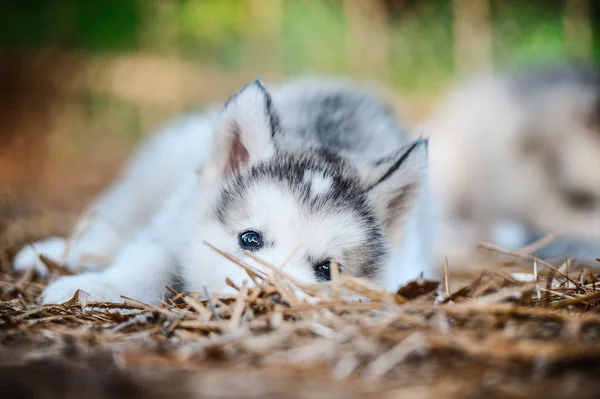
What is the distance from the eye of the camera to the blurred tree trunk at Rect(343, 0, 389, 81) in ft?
26.9

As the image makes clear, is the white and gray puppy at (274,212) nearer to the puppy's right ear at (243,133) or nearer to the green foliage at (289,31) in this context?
the puppy's right ear at (243,133)

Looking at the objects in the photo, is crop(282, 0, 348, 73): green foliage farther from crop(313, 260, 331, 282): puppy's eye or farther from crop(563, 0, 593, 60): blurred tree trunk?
crop(313, 260, 331, 282): puppy's eye

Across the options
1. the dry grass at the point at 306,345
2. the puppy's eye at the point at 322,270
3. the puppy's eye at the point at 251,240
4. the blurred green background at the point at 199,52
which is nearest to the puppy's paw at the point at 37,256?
A: the dry grass at the point at 306,345

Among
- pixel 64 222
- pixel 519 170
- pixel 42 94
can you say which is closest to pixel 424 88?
pixel 519 170

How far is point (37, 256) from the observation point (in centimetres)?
260

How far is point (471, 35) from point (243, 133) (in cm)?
727

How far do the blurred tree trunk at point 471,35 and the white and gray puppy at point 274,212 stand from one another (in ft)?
20.8

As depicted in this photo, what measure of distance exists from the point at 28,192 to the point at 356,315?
4094mm

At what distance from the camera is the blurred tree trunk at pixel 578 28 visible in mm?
8555

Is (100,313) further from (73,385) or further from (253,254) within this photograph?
(73,385)

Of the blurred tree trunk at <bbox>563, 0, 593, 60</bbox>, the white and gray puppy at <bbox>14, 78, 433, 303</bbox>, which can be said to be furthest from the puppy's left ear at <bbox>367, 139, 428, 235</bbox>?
the blurred tree trunk at <bbox>563, 0, 593, 60</bbox>

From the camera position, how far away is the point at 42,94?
5875 mm

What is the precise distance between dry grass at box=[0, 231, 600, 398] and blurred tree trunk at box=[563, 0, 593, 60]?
7809mm

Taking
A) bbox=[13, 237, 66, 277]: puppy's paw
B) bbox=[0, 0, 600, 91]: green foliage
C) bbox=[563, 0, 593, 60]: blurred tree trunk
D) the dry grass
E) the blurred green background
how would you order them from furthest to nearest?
bbox=[563, 0, 593, 60]: blurred tree trunk < bbox=[0, 0, 600, 91]: green foliage < the blurred green background < bbox=[13, 237, 66, 277]: puppy's paw < the dry grass
